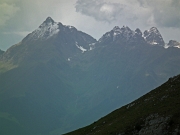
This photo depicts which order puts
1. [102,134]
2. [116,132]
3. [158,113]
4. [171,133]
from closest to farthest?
[171,133]
[158,113]
[116,132]
[102,134]

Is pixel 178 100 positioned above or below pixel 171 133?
above

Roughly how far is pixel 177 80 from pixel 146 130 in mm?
28284

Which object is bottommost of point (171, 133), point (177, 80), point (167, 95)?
point (171, 133)

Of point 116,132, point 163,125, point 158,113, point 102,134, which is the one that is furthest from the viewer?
point 102,134

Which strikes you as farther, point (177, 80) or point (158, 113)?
point (177, 80)

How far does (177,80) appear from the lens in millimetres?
66750

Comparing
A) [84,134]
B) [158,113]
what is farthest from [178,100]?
[84,134]

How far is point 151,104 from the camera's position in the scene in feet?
186

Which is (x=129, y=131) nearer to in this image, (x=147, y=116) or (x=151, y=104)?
(x=147, y=116)

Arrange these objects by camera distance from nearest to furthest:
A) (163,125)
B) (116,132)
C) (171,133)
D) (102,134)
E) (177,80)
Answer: (171,133), (163,125), (116,132), (102,134), (177,80)

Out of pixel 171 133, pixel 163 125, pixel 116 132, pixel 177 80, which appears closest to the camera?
pixel 171 133

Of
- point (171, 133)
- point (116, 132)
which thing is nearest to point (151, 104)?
point (116, 132)

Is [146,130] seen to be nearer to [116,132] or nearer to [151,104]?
[116,132]

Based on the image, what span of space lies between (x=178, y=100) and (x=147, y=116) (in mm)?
7475
